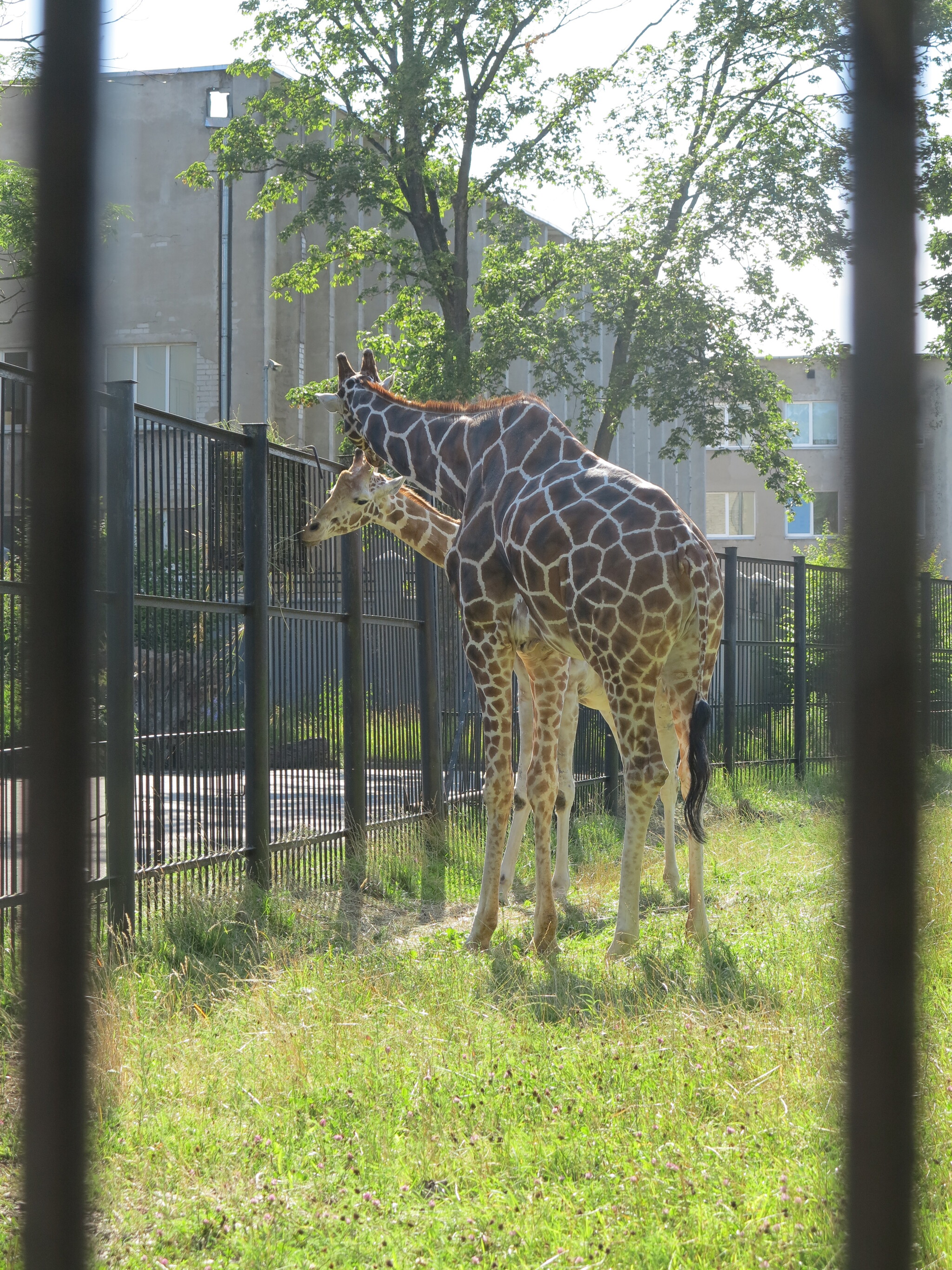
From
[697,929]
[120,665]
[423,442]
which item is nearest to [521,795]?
[697,929]

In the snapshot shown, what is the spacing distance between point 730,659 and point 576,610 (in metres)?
7.82

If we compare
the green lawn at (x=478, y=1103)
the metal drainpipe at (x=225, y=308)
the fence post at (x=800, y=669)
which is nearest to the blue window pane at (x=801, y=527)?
the metal drainpipe at (x=225, y=308)

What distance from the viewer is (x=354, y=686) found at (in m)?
8.34

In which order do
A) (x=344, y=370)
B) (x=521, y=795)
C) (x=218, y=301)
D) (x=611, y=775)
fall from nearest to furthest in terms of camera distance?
1. (x=521, y=795)
2. (x=344, y=370)
3. (x=611, y=775)
4. (x=218, y=301)

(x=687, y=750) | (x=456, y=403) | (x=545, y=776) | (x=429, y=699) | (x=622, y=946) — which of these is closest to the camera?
(x=622, y=946)

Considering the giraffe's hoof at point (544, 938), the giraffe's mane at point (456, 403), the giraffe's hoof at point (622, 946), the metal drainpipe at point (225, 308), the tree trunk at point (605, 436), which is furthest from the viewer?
the metal drainpipe at point (225, 308)

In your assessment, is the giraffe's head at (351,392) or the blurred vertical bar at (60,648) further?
the giraffe's head at (351,392)

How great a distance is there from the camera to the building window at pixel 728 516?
41281 mm

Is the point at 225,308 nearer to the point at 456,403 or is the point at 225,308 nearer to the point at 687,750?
the point at 456,403

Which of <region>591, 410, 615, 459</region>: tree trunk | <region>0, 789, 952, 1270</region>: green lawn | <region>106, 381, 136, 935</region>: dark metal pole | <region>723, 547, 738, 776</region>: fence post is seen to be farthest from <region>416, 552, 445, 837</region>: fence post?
<region>591, 410, 615, 459</region>: tree trunk

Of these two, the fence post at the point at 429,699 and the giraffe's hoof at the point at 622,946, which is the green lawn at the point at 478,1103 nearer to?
the giraffe's hoof at the point at 622,946

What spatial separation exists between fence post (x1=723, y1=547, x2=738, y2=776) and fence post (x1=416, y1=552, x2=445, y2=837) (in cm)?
485

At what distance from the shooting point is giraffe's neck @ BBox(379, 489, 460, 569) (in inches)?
329

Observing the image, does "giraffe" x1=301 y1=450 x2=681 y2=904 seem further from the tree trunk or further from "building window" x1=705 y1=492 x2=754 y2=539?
"building window" x1=705 y1=492 x2=754 y2=539
